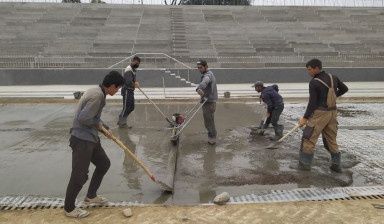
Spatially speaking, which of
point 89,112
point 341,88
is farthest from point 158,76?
point 89,112

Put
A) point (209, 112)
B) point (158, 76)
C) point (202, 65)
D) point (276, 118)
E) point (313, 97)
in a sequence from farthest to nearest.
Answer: point (158, 76) → point (276, 118) → point (209, 112) → point (202, 65) → point (313, 97)

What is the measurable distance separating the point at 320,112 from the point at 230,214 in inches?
91.4

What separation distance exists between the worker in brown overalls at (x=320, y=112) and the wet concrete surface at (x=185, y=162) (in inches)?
15.6

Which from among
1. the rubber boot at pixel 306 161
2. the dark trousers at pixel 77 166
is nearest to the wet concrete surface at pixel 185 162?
the rubber boot at pixel 306 161

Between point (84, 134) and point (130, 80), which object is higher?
point (130, 80)

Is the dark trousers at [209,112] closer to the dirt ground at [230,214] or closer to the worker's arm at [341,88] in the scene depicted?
the worker's arm at [341,88]

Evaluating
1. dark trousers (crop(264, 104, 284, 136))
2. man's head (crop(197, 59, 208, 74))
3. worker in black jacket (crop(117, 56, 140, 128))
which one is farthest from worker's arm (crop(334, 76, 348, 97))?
worker in black jacket (crop(117, 56, 140, 128))

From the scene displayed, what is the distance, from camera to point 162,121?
10.2m

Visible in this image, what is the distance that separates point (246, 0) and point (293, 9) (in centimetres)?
1577

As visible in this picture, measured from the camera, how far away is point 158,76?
1706 cm

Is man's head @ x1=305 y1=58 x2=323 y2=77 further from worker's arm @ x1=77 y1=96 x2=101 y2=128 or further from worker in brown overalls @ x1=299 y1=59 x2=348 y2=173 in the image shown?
worker's arm @ x1=77 y1=96 x2=101 y2=128

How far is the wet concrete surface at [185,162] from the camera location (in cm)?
546

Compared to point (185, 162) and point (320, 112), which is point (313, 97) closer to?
point (320, 112)

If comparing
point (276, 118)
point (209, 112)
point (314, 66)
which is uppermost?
point (314, 66)
